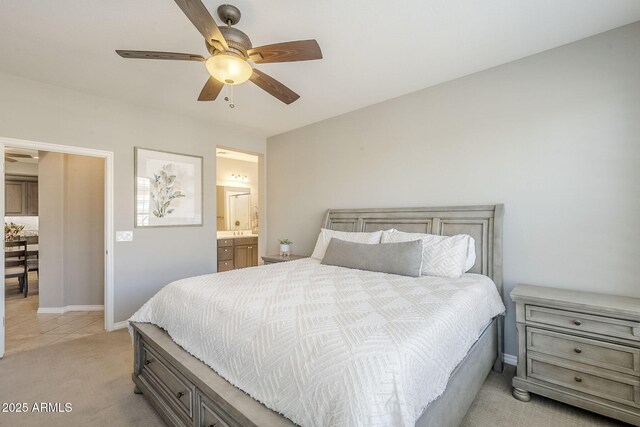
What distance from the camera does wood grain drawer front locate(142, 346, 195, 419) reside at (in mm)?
1632

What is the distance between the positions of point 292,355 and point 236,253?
15.4 ft

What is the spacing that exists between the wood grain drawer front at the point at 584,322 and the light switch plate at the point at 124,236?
4.11 metres

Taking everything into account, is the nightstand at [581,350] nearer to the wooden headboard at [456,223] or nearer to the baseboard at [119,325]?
the wooden headboard at [456,223]

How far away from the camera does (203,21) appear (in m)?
1.55

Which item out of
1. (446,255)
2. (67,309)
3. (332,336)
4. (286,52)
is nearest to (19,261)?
(67,309)

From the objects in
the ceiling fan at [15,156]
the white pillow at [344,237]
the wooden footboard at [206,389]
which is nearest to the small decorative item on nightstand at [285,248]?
the white pillow at [344,237]

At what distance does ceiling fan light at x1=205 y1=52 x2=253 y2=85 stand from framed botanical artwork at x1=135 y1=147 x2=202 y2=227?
7.63 feet

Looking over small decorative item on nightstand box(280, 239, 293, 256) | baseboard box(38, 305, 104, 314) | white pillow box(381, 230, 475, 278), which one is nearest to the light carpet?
white pillow box(381, 230, 475, 278)

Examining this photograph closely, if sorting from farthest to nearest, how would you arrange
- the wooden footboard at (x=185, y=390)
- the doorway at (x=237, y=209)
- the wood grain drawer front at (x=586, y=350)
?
the doorway at (x=237, y=209), the wood grain drawer front at (x=586, y=350), the wooden footboard at (x=185, y=390)

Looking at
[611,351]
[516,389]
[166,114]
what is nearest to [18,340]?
[166,114]

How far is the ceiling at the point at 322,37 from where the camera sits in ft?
6.46

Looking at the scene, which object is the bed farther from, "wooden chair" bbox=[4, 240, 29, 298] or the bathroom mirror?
"wooden chair" bbox=[4, 240, 29, 298]

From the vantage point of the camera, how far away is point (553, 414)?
1.98 m

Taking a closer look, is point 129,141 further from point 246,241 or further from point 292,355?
point 292,355
